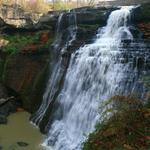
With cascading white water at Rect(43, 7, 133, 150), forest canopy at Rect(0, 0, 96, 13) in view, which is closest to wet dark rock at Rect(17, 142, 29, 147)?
cascading white water at Rect(43, 7, 133, 150)

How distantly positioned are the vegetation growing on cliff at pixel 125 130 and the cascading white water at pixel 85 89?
139 inches

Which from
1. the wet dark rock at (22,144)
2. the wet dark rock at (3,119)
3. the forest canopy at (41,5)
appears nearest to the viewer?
the wet dark rock at (22,144)

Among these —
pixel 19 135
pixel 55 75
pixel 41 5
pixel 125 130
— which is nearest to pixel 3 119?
pixel 19 135

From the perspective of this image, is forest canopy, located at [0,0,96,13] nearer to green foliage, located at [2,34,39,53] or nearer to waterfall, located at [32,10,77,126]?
green foliage, located at [2,34,39,53]

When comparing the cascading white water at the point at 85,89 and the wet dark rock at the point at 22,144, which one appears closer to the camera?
the cascading white water at the point at 85,89

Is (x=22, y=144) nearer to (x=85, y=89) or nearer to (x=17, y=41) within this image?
(x=85, y=89)

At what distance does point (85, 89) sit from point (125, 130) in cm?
638

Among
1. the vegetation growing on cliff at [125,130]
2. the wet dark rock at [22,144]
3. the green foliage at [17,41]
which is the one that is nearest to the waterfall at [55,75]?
the green foliage at [17,41]

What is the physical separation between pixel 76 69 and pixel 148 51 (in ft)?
10.3

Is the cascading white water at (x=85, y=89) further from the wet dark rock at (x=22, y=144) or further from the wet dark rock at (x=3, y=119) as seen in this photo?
the wet dark rock at (x=3, y=119)

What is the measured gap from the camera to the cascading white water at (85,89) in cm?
1301

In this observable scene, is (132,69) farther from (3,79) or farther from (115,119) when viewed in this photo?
(3,79)

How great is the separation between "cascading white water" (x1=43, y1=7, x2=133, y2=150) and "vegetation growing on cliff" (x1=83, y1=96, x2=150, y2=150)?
3531 millimetres

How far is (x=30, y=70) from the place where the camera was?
18.9 metres
